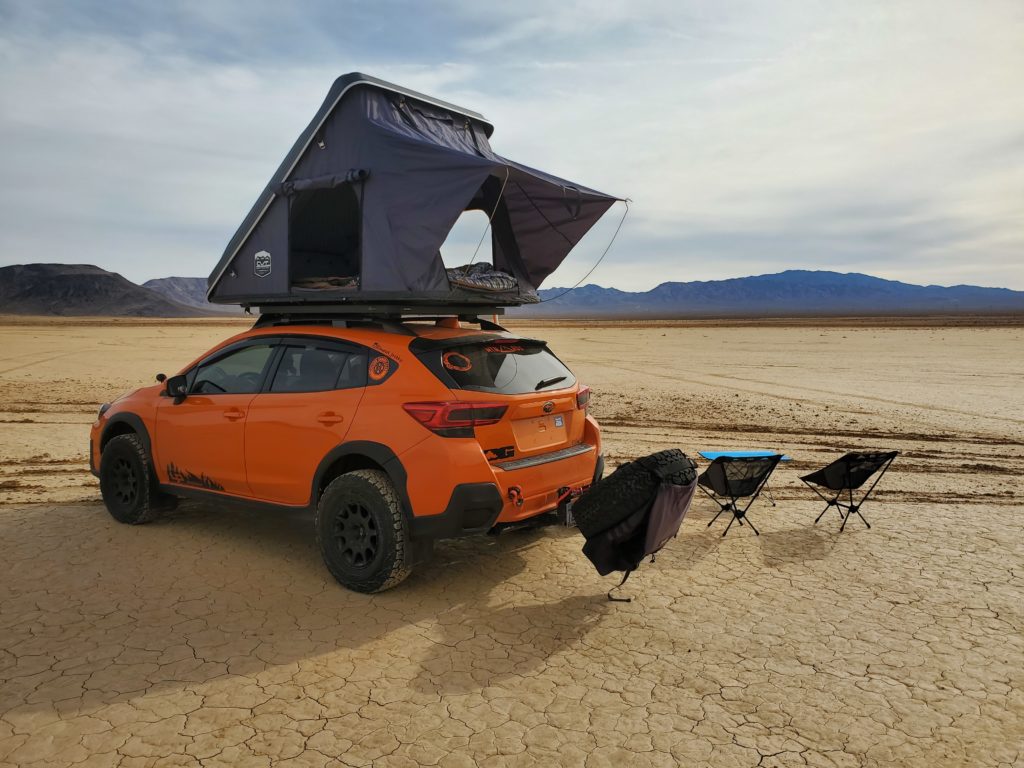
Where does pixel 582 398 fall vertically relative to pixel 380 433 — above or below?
above

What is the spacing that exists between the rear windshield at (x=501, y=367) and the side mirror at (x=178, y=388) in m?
2.36

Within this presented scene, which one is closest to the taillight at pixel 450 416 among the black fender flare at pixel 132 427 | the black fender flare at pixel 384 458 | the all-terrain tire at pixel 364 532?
the black fender flare at pixel 384 458

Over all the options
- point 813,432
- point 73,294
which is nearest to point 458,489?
point 813,432

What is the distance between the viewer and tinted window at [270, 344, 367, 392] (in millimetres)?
4832

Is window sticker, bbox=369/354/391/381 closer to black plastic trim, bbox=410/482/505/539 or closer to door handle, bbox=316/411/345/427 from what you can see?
door handle, bbox=316/411/345/427

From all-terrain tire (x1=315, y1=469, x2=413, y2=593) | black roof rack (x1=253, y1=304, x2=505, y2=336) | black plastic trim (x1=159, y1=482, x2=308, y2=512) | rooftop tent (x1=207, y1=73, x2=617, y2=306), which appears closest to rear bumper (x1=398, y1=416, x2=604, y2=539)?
all-terrain tire (x1=315, y1=469, x2=413, y2=593)

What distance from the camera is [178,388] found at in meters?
5.85

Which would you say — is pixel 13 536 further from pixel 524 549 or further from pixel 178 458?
pixel 524 549

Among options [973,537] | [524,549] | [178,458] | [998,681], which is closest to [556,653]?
[524,549]

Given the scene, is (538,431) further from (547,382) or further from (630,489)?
(630,489)

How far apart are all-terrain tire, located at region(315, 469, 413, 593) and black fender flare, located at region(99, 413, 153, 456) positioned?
2.11 m

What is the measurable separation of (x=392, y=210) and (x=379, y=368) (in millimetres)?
1083

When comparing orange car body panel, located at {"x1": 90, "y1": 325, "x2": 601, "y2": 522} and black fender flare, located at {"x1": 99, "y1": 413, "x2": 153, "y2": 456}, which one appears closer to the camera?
orange car body panel, located at {"x1": 90, "y1": 325, "x2": 601, "y2": 522}

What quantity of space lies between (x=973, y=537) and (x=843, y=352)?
24.0m
